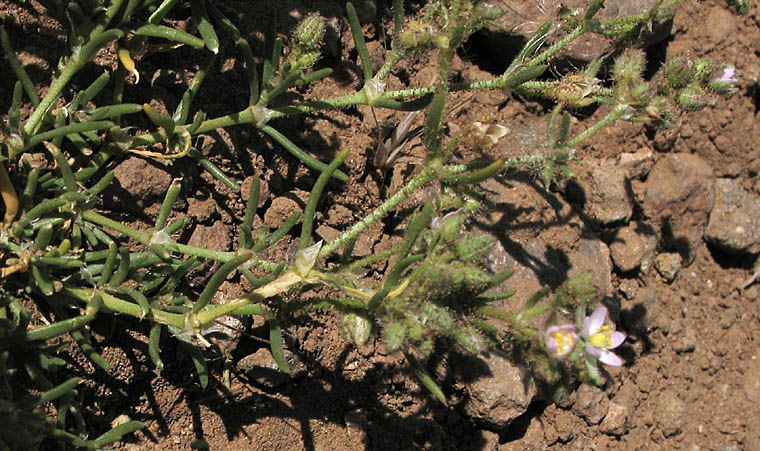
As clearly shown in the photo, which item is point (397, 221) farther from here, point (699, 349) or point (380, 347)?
point (699, 349)

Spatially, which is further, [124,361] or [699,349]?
[699,349]

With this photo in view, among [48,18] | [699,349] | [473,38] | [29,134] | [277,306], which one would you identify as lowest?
[699,349]

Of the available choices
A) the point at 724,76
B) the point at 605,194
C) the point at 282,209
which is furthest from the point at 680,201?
the point at 282,209

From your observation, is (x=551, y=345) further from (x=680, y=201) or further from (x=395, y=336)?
(x=680, y=201)

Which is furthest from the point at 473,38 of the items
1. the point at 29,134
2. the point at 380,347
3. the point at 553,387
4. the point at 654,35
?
the point at 29,134

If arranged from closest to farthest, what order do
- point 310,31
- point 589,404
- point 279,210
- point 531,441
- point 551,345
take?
point 551,345
point 310,31
point 279,210
point 531,441
point 589,404

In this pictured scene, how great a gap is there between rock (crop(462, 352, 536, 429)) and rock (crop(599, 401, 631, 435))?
0.58 meters

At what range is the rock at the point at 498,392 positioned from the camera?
293 cm

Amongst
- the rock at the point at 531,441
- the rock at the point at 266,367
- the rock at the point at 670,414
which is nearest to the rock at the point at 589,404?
the rock at the point at 531,441

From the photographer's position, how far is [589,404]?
3.28 meters

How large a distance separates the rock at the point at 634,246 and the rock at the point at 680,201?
12cm

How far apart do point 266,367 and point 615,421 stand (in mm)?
1686

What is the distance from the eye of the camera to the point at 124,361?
8.83 ft

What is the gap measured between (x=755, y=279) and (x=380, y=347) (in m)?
2.23
